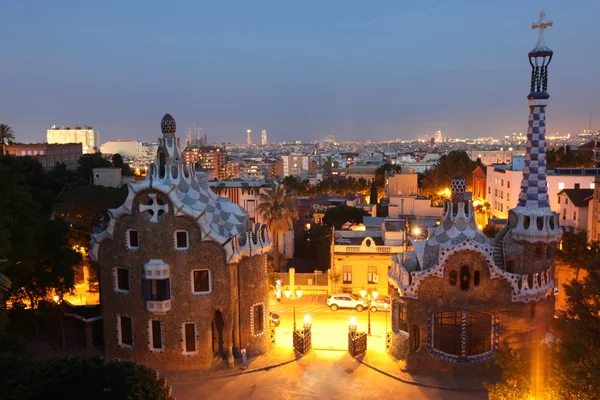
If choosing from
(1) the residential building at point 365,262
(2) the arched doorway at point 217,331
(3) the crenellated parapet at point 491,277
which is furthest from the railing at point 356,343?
(1) the residential building at point 365,262

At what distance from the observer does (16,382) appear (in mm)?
18344

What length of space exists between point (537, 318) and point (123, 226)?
2111 cm

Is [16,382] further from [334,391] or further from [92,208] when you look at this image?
[92,208]

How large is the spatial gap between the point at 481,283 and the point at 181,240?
48.8 feet

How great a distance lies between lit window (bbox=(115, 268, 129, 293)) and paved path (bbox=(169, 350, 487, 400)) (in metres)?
5.31

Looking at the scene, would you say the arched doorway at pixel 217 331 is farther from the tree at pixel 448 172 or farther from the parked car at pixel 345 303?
the tree at pixel 448 172

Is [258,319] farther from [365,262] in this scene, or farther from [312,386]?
[365,262]

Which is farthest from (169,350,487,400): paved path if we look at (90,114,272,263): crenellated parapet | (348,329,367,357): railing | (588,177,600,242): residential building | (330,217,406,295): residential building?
(588,177,600,242): residential building

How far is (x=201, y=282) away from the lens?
1094 inches

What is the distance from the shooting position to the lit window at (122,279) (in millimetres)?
28062

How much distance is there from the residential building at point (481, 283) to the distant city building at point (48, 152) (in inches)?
3397

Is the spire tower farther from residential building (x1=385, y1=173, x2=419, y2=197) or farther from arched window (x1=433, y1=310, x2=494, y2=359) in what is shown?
residential building (x1=385, y1=173, x2=419, y2=197)

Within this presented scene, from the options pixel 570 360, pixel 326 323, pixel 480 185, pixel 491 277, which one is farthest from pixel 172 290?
pixel 480 185

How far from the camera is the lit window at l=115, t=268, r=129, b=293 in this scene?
92.1 feet
